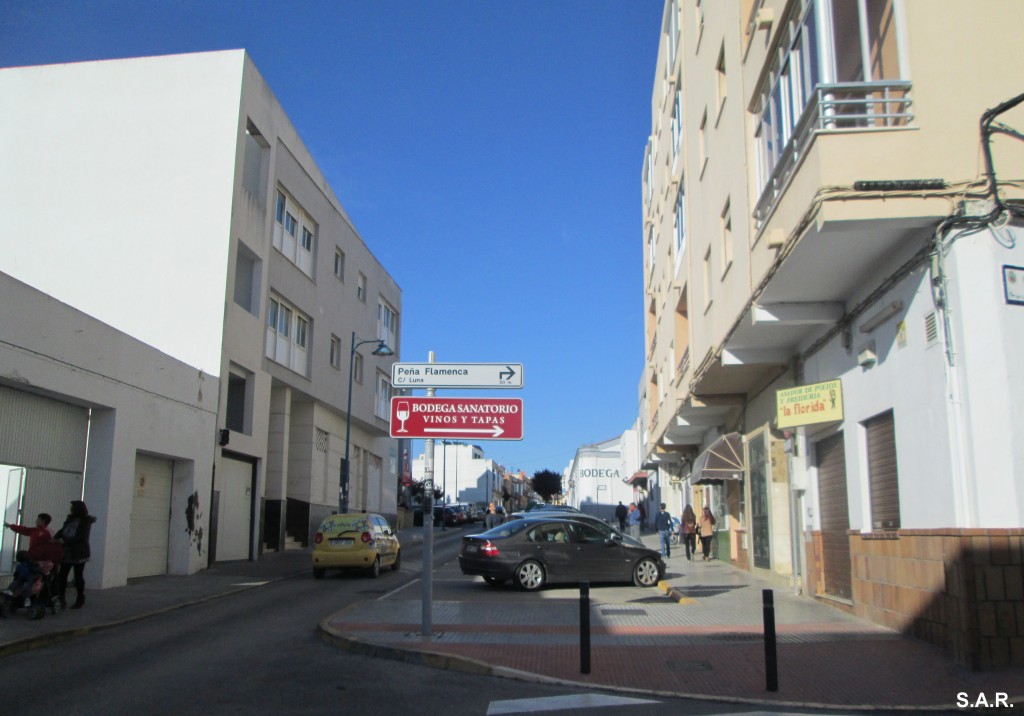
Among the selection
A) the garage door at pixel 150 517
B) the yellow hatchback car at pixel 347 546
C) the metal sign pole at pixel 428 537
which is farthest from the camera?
the yellow hatchback car at pixel 347 546

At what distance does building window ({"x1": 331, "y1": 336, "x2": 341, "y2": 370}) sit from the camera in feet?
114

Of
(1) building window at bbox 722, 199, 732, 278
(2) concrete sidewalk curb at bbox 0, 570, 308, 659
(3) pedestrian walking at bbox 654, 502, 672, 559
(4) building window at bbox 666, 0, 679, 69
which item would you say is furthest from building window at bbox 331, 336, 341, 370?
(1) building window at bbox 722, 199, 732, 278

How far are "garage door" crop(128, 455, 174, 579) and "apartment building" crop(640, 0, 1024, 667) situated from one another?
12794mm

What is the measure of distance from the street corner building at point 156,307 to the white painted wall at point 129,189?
0.04 metres

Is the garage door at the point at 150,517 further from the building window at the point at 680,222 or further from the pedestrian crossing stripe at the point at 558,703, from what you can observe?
the building window at the point at 680,222

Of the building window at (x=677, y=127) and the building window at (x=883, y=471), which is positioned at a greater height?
the building window at (x=677, y=127)

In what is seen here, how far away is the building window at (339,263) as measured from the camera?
35.7 metres

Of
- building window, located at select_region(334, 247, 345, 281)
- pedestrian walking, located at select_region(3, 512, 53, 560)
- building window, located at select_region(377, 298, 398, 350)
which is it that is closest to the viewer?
pedestrian walking, located at select_region(3, 512, 53, 560)

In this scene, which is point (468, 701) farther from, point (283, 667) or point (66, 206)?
point (66, 206)

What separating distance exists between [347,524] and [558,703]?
13.6 m

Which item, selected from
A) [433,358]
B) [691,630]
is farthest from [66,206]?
[691,630]

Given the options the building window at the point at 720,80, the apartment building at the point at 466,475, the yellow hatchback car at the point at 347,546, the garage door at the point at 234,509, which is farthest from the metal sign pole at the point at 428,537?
the apartment building at the point at 466,475

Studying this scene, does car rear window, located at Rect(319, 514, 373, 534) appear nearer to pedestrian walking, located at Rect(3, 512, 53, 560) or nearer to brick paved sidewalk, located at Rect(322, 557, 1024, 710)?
brick paved sidewalk, located at Rect(322, 557, 1024, 710)

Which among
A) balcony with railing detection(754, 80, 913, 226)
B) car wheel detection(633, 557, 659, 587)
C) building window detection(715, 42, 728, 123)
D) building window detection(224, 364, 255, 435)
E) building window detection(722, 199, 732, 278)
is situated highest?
building window detection(715, 42, 728, 123)
